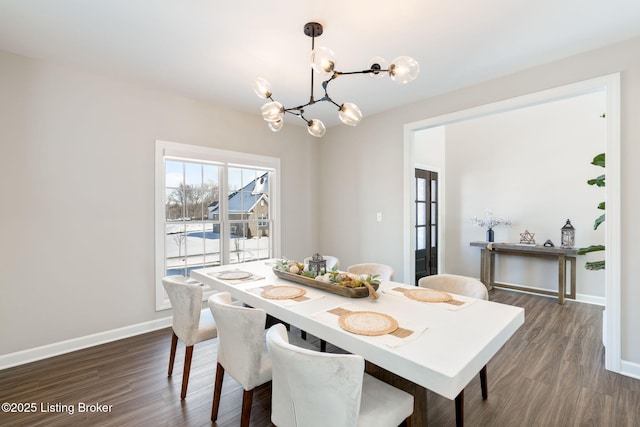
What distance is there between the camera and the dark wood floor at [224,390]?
74.6 inches

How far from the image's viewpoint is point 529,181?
4840mm

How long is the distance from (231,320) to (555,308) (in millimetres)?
4452

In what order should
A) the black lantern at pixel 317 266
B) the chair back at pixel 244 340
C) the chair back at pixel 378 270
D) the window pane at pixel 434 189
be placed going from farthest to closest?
the window pane at pixel 434 189 → the chair back at pixel 378 270 → the black lantern at pixel 317 266 → the chair back at pixel 244 340

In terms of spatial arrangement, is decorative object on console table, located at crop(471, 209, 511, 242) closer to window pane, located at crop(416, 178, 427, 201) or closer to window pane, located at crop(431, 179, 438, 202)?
window pane, located at crop(431, 179, 438, 202)

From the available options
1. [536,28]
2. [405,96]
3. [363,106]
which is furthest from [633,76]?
[363,106]

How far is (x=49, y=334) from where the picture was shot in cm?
272

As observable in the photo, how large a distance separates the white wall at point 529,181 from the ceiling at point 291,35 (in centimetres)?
246

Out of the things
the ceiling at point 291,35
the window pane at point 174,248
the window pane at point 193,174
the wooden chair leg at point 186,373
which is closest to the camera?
the ceiling at point 291,35

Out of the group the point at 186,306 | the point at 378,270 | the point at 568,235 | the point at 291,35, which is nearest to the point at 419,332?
the point at 378,270

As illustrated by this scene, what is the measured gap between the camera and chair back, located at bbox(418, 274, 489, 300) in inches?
83.3

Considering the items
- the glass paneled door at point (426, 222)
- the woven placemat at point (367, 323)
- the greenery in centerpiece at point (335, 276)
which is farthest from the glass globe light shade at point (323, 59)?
the glass paneled door at point (426, 222)

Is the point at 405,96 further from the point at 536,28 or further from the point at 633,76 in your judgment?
the point at 633,76

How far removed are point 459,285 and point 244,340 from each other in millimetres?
1595

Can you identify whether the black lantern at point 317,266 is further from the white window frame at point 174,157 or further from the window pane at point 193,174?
the window pane at point 193,174
